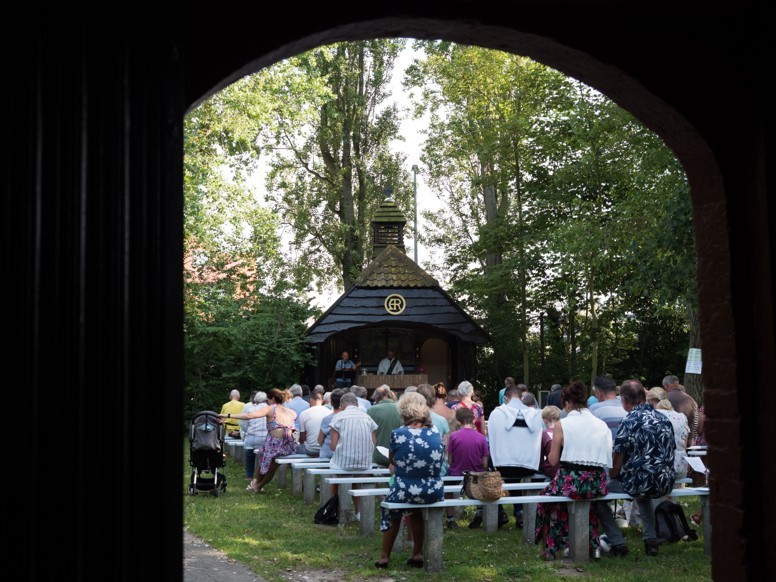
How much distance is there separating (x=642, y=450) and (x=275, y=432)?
707 cm

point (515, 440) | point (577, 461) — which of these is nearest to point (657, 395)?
point (515, 440)

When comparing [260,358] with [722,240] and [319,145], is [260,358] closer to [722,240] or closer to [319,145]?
[319,145]

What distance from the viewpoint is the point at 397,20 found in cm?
417

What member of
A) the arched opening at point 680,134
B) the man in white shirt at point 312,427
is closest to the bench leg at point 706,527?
the arched opening at point 680,134

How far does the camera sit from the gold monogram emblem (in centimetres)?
3197

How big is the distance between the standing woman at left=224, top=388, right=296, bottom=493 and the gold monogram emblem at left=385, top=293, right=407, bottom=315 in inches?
622

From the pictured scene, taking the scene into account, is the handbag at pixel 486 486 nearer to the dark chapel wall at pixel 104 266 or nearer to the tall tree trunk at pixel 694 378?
the dark chapel wall at pixel 104 266

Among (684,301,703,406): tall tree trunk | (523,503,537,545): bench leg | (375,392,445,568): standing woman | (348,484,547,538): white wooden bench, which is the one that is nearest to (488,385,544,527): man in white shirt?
(348,484,547,538): white wooden bench

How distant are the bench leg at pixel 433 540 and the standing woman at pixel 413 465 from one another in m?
0.12

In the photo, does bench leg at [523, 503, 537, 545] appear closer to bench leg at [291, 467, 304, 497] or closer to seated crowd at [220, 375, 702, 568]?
seated crowd at [220, 375, 702, 568]

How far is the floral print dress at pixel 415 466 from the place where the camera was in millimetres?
9562

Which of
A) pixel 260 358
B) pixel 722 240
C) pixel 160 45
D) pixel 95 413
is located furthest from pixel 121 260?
pixel 260 358

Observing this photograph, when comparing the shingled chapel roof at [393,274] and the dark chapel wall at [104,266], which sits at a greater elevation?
the shingled chapel roof at [393,274]

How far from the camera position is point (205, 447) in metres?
15.3
